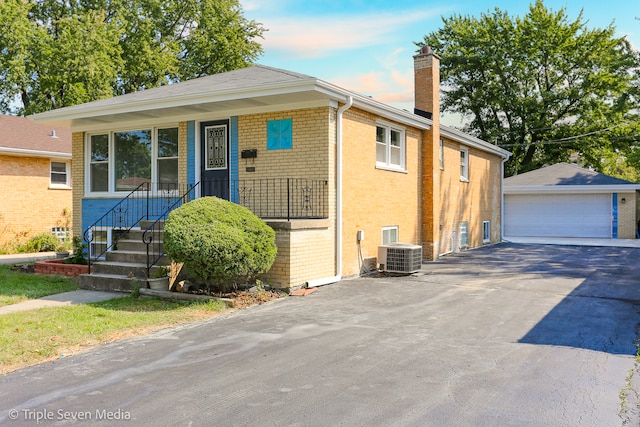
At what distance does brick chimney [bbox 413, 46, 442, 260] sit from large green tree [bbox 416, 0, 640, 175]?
71.4 ft

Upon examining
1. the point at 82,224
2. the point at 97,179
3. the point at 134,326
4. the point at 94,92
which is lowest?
the point at 134,326

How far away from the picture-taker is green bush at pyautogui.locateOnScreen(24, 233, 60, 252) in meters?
18.6

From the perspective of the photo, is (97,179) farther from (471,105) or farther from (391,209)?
(471,105)

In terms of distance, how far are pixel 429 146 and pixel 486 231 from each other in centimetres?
805

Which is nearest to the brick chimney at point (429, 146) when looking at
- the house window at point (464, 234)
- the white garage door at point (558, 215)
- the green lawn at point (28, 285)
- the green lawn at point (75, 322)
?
the house window at point (464, 234)

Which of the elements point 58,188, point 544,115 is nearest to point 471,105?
point 544,115

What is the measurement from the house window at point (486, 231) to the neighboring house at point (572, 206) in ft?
15.2

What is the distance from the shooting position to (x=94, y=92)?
91.9ft

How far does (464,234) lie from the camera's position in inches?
747

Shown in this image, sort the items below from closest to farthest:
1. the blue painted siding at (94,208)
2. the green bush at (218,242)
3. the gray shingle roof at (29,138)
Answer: the green bush at (218,242), the blue painted siding at (94,208), the gray shingle roof at (29,138)

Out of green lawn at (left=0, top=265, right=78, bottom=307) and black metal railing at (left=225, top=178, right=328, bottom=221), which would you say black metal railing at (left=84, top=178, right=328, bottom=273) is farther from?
green lawn at (left=0, top=265, right=78, bottom=307)

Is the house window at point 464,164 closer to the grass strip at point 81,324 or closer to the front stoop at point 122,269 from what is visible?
the front stoop at point 122,269

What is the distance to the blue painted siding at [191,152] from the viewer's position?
1245 centimetres

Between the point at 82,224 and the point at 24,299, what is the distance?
205 inches
